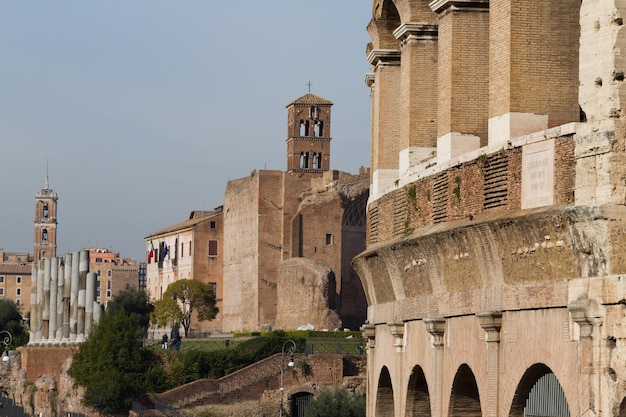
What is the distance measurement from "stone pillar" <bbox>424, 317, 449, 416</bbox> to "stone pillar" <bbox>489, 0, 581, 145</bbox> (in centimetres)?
217

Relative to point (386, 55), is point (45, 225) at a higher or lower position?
higher

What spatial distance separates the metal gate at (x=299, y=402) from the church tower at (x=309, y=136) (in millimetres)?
29120

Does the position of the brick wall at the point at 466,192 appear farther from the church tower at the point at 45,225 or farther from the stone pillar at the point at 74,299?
the church tower at the point at 45,225

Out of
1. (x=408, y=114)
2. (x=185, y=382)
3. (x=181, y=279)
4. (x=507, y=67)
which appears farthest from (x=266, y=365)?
A: (x=507, y=67)

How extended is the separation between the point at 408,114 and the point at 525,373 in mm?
5401

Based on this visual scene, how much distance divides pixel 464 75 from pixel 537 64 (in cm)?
183

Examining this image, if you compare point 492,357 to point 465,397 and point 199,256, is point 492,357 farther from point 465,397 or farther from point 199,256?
point 199,256

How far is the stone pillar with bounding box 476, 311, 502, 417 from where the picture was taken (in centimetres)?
1291

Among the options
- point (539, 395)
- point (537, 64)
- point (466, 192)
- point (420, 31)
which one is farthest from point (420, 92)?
point (539, 395)

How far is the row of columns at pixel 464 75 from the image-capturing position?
13.3 m

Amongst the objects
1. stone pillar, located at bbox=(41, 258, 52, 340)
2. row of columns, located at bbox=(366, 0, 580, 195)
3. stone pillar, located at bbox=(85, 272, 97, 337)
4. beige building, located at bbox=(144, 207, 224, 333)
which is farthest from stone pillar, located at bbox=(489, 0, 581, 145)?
beige building, located at bbox=(144, 207, 224, 333)

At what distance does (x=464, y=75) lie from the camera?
15.1 m

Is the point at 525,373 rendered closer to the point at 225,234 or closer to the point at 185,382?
the point at 185,382

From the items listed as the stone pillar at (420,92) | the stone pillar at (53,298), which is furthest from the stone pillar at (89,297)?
the stone pillar at (420,92)
